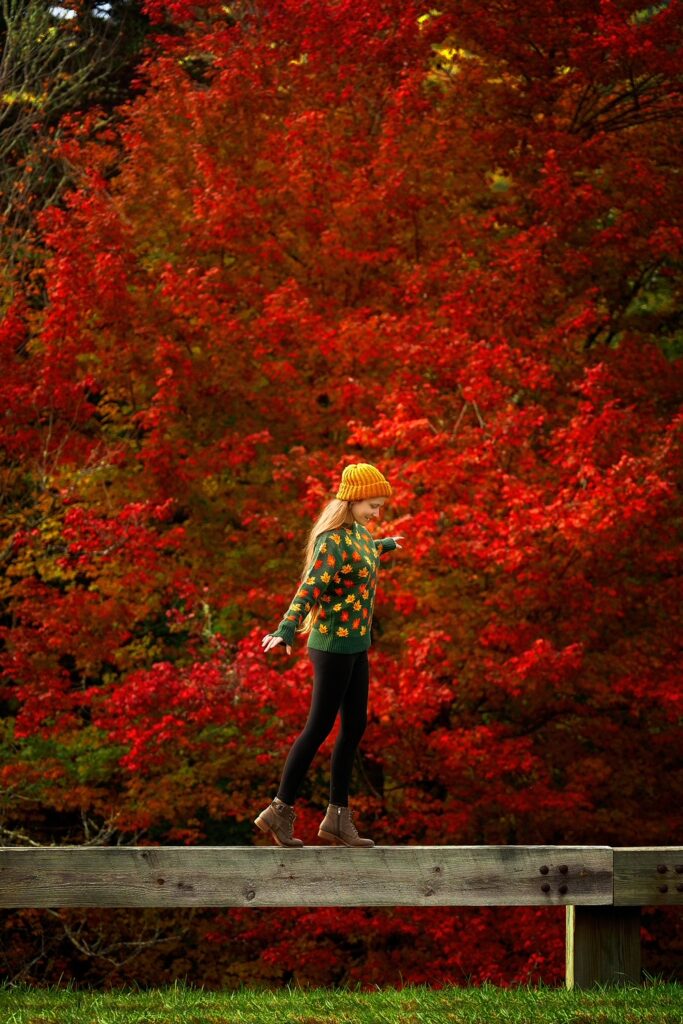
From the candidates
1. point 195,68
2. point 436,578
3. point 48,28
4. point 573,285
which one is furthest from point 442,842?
point 195,68

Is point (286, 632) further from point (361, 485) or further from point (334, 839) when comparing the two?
point (334, 839)

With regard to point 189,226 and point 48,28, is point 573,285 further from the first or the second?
point 48,28

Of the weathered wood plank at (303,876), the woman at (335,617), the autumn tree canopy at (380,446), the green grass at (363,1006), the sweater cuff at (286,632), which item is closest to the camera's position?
the green grass at (363,1006)

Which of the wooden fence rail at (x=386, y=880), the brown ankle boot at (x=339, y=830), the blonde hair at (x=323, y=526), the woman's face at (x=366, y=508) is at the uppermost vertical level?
the woman's face at (x=366, y=508)

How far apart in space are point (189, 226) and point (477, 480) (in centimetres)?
405

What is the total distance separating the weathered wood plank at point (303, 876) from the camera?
17.4 ft

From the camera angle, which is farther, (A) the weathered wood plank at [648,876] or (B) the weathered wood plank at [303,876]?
(A) the weathered wood plank at [648,876]

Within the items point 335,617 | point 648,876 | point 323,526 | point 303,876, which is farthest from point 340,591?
point 648,876

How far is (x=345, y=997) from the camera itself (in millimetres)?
5434

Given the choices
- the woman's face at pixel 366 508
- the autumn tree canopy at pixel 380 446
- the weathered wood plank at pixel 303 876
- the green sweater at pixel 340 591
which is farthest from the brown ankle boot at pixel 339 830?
the autumn tree canopy at pixel 380 446

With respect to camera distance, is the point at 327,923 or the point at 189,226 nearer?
the point at 327,923

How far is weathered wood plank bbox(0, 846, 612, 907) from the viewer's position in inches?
209

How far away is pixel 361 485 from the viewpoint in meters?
5.45

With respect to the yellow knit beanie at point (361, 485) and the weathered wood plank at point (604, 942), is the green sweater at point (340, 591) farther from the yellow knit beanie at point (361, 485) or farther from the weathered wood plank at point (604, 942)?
the weathered wood plank at point (604, 942)
